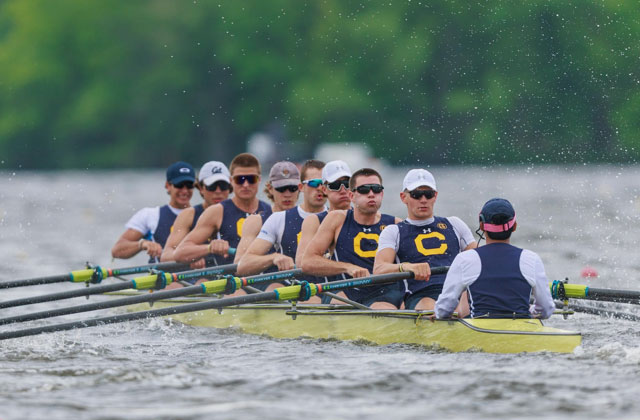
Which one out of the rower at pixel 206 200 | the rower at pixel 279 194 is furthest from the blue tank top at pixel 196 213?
the rower at pixel 279 194

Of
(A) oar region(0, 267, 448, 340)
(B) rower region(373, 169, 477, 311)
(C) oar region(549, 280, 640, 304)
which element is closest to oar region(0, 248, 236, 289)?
(A) oar region(0, 267, 448, 340)

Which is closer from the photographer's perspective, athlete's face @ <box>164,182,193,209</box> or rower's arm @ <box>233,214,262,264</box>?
rower's arm @ <box>233,214,262,264</box>

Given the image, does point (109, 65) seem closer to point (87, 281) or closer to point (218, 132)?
point (218, 132)

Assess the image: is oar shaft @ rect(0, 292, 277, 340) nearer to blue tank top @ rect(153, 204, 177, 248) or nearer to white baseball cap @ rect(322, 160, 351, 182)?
white baseball cap @ rect(322, 160, 351, 182)

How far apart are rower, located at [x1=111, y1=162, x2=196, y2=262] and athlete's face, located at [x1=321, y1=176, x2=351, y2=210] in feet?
9.02

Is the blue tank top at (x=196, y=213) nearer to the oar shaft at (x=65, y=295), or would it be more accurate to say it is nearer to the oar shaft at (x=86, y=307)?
the oar shaft at (x=65, y=295)

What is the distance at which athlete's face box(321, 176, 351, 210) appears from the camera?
35.6 ft

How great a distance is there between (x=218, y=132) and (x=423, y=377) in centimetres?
5857

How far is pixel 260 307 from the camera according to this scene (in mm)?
11211

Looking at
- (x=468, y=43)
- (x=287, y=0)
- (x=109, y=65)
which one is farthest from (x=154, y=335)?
(x=109, y=65)

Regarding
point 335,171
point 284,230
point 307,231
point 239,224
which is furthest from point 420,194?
point 239,224

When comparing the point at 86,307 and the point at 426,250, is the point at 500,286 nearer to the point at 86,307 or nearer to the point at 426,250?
the point at 426,250

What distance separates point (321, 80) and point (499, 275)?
5315 cm

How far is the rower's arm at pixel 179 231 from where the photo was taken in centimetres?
1278
